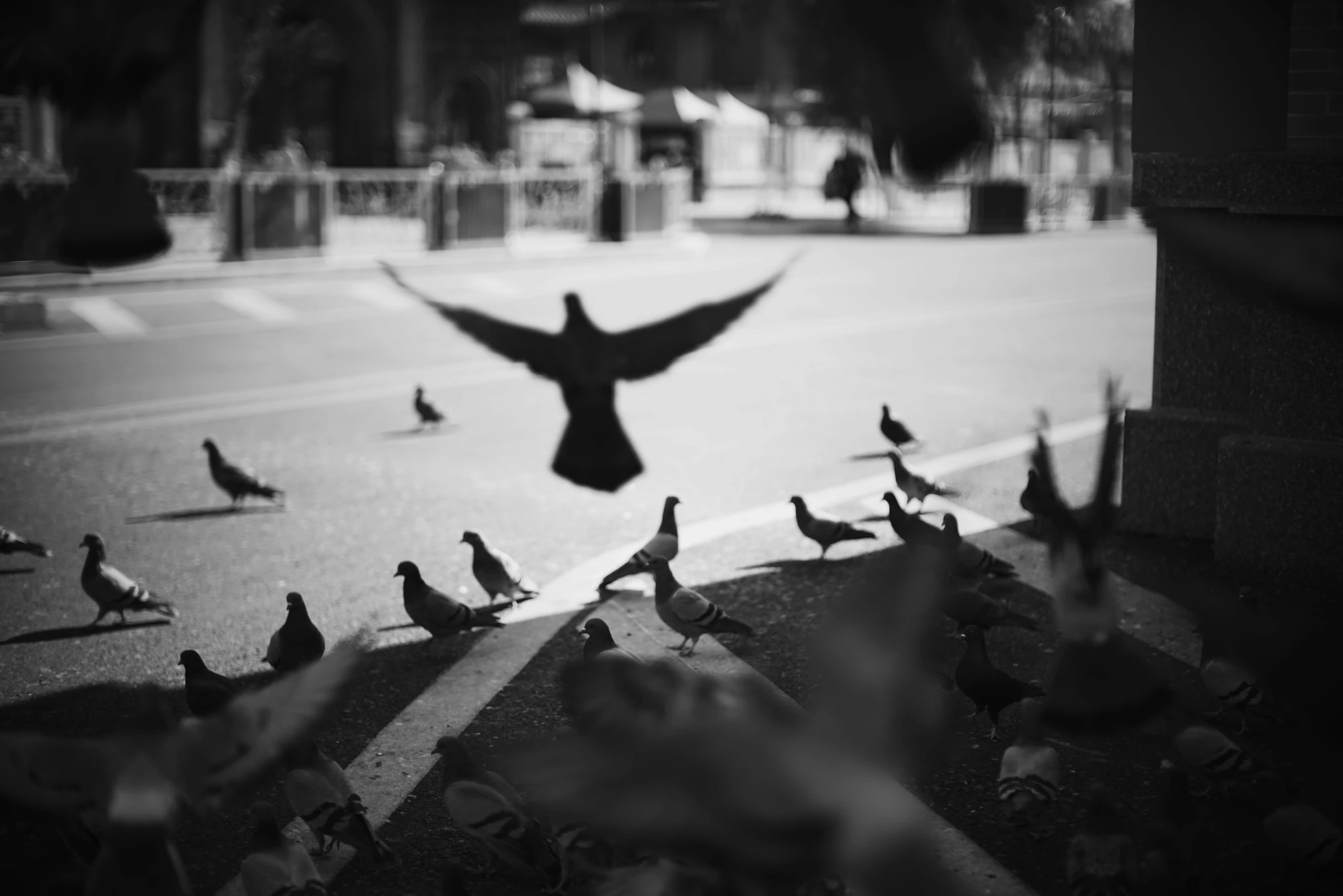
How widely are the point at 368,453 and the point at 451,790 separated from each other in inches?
235

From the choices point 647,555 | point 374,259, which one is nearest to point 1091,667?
point 647,555

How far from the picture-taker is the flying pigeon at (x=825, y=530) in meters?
6.39

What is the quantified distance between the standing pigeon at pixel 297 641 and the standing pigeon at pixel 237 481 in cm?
296

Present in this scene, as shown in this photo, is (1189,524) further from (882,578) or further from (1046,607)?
(882,578)

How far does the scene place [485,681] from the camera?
509 cm

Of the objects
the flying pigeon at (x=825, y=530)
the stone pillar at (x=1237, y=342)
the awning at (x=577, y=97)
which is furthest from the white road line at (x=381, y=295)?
the awning at (x=577, y=97)

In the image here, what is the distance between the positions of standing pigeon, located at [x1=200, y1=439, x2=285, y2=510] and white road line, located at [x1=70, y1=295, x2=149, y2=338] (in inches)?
322

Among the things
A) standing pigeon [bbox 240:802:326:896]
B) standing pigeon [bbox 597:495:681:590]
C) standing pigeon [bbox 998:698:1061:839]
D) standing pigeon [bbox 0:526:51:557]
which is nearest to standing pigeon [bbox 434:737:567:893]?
standing pigeon [bbox 240:802:326:896]

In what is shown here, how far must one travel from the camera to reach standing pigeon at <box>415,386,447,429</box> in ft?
31.9

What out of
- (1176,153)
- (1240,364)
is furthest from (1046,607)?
(1176,153)

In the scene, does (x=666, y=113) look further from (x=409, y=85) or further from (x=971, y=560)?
(x=971, y=560)

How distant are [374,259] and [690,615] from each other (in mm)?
11782

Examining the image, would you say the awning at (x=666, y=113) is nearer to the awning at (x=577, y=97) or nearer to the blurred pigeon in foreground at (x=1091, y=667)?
the awning at (x=577, y=97)

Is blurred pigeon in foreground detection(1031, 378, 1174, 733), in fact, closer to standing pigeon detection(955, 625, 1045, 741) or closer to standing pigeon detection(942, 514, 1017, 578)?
standing pigeon detection(955, 625, 1045, 741)
